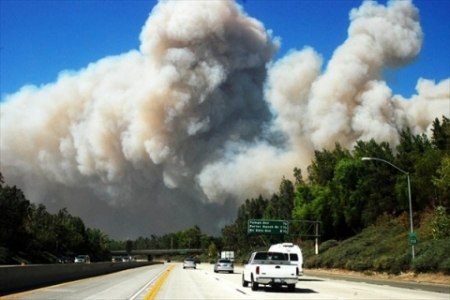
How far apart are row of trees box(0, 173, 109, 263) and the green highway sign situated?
33.6 m

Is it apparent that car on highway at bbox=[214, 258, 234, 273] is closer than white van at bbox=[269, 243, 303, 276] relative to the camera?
No

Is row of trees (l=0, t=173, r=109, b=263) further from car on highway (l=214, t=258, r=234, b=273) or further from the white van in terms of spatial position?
the white van

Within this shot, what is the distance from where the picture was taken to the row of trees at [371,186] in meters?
73.6

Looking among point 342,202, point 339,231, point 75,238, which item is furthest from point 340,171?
point 75,238

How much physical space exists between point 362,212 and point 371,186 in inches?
195

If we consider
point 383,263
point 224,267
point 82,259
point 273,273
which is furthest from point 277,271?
point 82,259

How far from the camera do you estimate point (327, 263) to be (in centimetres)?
7256

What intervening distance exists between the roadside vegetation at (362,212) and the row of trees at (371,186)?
15 centimetres

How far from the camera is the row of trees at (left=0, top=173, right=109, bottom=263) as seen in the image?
9750 centimetres

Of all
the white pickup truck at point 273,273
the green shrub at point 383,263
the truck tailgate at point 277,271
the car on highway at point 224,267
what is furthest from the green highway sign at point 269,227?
the truck tailgate at point 277,271

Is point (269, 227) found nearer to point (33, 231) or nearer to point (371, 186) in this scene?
point (371, 186)

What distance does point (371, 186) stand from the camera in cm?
8875

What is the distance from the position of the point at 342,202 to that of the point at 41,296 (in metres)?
81.3

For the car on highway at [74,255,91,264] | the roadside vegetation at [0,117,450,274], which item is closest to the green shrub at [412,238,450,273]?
the roadside vegetation at [0,117,450,274]
